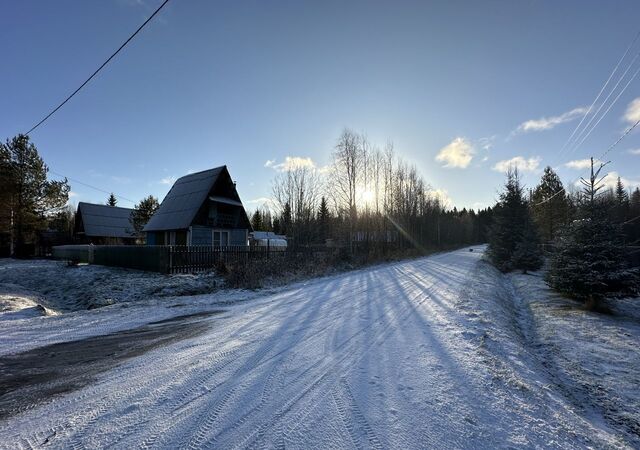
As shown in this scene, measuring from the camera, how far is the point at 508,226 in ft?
74.9

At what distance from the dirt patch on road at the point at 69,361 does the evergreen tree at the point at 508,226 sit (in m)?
21.6

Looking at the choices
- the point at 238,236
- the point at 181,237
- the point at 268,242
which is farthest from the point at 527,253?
the point at 181,237

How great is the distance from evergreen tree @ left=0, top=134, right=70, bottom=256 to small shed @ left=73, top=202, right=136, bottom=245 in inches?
271

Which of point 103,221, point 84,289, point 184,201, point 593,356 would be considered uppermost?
point 184,201

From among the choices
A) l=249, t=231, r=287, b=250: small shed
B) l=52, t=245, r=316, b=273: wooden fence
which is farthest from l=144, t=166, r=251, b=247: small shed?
l=52, t=245, r=316, b=273: wooden fence

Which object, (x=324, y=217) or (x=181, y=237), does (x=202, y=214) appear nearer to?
(x=181, y=237)

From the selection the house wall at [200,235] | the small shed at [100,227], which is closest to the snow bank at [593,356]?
the house wall at [200,235]

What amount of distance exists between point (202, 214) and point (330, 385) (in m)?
25.3

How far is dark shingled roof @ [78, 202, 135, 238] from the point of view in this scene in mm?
41406

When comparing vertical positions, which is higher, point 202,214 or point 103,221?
point 103,221

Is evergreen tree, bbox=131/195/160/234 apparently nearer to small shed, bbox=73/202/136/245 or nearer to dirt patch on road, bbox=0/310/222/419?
small shed, bbox=73/202/136/245

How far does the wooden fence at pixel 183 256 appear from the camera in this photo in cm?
1695

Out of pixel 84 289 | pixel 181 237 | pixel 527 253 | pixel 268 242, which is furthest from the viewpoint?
pixel 181 237

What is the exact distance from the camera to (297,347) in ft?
18.0
